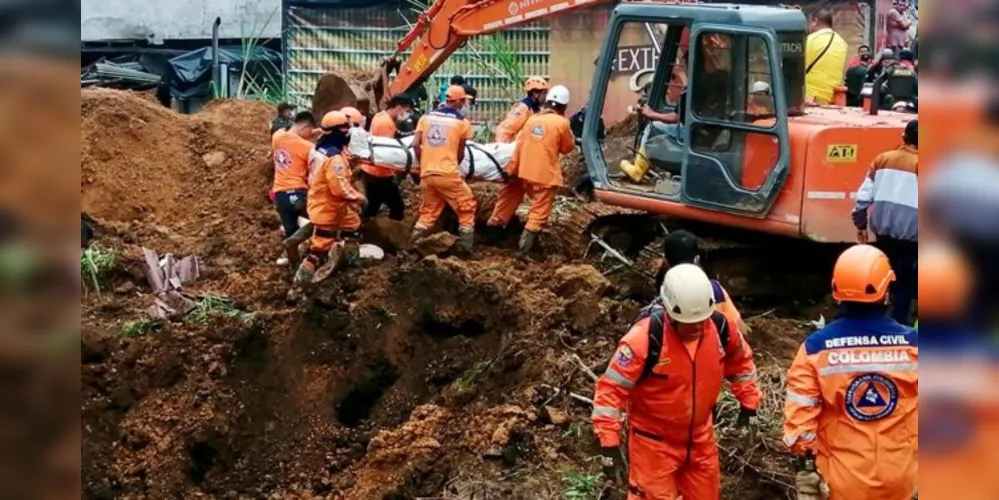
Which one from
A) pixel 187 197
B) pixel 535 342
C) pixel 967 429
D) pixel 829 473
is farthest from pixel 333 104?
pixel 967 429

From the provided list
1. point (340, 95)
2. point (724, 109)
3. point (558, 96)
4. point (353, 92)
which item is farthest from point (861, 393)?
point (340, 95)

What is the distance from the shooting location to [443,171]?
11.1 m

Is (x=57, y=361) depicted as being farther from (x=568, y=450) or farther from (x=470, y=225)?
(x=470, y=225)

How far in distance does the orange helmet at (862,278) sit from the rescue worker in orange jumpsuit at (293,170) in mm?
6957

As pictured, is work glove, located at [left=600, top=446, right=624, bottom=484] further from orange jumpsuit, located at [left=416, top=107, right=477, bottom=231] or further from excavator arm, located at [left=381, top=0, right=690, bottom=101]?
excavator arm, located at [left=381, top=0, right=690, bottom=101]

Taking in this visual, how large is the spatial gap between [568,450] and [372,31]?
1528 centimetres

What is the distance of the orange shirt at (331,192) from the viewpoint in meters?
10.3

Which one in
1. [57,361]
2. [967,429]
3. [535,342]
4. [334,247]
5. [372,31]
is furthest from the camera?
[372,31]

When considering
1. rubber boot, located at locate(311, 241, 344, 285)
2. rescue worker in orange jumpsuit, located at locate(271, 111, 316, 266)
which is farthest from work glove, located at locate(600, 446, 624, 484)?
rescue worker in orange jumpsuit, located at locate(271, 111, 316, 266)

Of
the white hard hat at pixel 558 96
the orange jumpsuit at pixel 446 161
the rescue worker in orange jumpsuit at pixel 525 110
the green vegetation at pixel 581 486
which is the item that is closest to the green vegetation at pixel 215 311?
the orange jumpsuit at pixel 446 161

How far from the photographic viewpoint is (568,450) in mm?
7469

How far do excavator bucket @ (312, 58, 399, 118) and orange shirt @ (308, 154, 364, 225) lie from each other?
376cm

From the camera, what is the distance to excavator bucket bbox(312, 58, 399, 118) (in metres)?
14.3

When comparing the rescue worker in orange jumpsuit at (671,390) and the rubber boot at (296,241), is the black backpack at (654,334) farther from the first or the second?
the rubber boot at (296,241)
